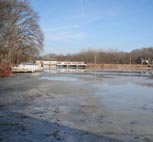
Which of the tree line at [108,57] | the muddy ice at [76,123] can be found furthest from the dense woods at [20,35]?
the tree line at [108,57]

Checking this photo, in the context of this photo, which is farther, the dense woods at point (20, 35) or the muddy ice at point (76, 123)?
the dense woods at point (20, 35)

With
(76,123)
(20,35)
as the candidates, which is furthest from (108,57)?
(76,123)

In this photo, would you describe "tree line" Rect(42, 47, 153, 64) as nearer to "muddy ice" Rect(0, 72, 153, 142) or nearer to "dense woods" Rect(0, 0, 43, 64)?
"dense woods" Rect(0, 0, 43, 64)

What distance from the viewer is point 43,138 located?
826 cm

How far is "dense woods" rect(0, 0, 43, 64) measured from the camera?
181ft

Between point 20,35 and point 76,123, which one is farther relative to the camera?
point 20,35

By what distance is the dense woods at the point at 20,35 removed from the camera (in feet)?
181

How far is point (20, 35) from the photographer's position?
61.8 m

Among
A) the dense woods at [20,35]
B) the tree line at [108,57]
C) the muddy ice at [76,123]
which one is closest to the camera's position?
the muddy ice at [76,123]

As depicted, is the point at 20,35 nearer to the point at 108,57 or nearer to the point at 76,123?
the point at 76,123

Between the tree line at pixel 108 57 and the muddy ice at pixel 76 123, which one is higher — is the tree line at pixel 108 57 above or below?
above

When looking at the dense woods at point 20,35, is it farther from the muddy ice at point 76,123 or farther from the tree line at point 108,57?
the tree line at point 108,57

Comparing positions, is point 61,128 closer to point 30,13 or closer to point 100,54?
point 30,13

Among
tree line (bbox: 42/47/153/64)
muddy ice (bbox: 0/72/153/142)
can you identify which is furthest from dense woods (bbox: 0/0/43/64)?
tree line (bbox: 42/47/153/64)
